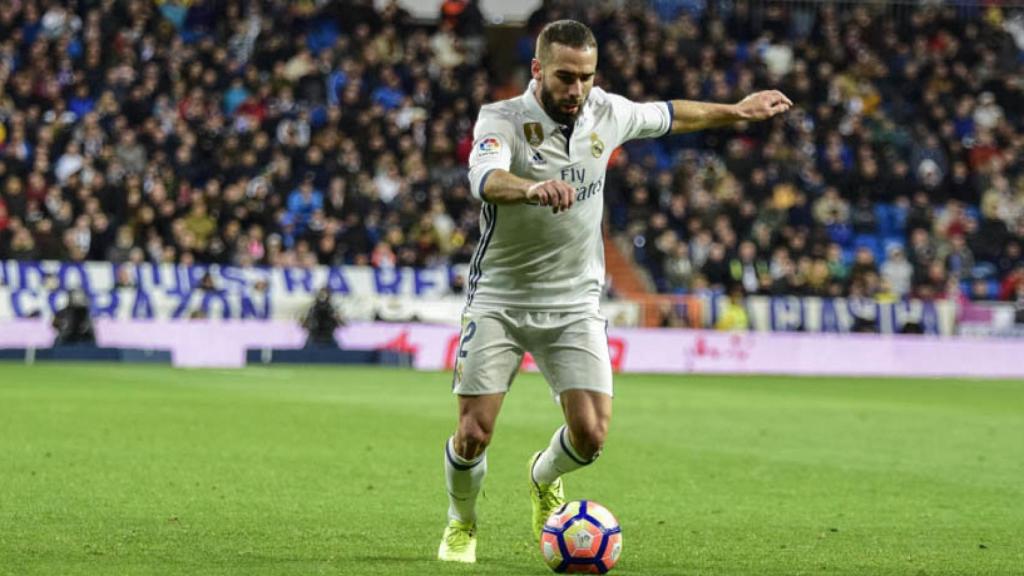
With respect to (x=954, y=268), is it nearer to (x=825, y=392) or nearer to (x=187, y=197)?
(x=825, y=392)

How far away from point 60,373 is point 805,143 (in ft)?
54.3

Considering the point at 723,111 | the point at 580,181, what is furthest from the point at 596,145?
the point at 723,111

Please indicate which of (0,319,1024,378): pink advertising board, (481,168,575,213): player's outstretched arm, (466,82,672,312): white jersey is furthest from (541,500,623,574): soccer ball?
(0,319,1024,378): pink advertising board

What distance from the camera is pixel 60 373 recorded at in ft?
74.8

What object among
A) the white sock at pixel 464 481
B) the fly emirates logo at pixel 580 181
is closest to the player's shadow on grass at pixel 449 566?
the white sock at pixel 464 481

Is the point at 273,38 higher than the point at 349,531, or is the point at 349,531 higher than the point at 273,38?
the point at 273,38

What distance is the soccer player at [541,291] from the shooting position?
707cm

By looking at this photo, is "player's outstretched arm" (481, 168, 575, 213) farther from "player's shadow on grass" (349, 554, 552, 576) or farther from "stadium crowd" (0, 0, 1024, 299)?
"stadium crowd" (0, 0, 1024, 299)

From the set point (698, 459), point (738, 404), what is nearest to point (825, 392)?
point (738, 404)

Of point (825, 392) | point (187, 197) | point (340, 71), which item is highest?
point (340, 71)

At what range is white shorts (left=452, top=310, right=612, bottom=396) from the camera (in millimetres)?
7195

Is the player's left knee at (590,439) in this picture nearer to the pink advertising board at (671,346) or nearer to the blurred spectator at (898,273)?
the pink advertising board at (671,346)

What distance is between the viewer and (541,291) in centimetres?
727

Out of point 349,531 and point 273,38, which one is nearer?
point 349,531
